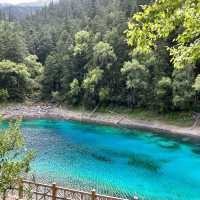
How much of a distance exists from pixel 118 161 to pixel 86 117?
86.6 feet

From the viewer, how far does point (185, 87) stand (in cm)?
4878

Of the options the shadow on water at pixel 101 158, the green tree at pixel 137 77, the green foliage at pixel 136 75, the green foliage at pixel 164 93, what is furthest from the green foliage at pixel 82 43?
the shadow on water at pixel 101 158

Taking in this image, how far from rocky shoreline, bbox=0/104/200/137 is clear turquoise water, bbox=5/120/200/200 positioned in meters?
2.87

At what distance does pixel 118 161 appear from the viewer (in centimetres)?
3331

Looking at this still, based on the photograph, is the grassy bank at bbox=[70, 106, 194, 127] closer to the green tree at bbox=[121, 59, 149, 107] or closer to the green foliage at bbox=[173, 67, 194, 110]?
the green foliage at bbox=[173, 67, 194, 110]

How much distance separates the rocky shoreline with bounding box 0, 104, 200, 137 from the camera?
1887 inches

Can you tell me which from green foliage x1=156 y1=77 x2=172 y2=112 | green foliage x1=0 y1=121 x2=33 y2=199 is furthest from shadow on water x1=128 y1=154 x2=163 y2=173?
green foliage x1=0 y1=121 x2=33 y2=199

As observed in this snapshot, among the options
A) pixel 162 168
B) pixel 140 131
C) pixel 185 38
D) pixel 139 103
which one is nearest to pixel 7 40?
pixel 139 103

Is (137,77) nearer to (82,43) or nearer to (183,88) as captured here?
(183,88)

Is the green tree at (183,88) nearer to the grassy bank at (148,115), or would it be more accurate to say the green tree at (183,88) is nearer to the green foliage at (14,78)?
the grassy bank at (148,115)

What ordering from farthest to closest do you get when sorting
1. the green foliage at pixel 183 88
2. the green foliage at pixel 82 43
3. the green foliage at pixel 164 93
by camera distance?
the green foliage at pixel 82 43 < the green foliage at pixel 164 93 < the green foliage at pixel 183 88

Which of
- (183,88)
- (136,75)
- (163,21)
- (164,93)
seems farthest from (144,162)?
(163,21)

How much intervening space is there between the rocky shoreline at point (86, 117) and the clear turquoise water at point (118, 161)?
287cm

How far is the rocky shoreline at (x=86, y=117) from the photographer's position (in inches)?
1887
